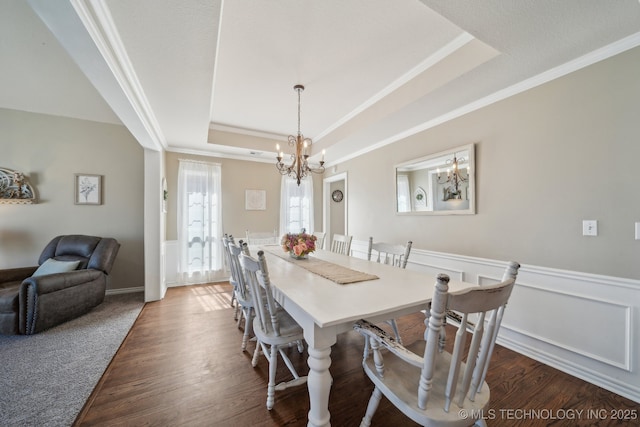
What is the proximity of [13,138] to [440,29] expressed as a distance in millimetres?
5358

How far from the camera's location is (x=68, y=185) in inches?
140

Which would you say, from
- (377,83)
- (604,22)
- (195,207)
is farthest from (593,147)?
(195,207)

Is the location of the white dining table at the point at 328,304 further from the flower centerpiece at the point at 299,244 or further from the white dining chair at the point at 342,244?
the white dining chair at the point at 342,244

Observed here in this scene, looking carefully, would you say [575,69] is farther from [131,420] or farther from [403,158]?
[131,420]

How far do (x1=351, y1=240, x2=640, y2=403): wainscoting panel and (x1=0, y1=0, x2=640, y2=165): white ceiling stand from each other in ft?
5.45

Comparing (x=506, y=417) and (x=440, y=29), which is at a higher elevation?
(x=440, y=29)

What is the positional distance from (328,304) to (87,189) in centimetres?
437

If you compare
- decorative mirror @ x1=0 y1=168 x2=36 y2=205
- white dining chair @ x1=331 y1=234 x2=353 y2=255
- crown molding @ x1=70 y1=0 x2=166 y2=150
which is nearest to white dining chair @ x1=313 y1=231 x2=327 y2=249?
white dining chair @ x1=331 y1=234 x2=353 y2=255

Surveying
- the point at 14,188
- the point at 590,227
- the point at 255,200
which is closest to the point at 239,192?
the point at 255,200

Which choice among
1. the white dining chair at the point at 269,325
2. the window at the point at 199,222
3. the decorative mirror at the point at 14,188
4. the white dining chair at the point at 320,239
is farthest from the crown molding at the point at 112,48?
the white dining chair at the point at 320,239

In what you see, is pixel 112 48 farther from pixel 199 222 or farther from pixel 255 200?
pixel 255 200

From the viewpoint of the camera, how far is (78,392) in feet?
5.47

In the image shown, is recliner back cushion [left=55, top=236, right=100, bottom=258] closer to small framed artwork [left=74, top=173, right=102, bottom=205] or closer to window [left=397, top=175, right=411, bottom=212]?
small framed artwork [left=74, top=173, right=102, bottom=205]

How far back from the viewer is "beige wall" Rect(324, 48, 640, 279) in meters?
1.66
